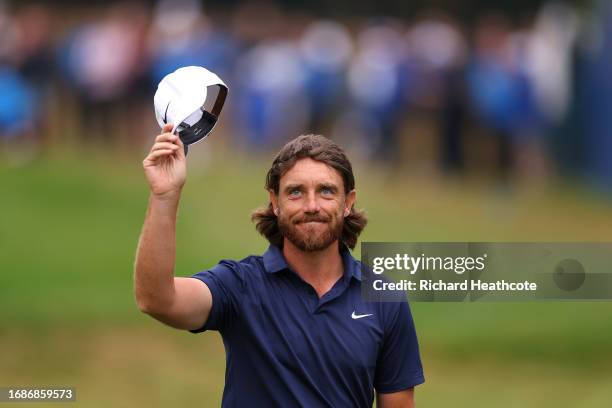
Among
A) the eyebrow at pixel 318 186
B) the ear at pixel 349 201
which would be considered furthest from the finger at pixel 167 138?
the ear at pixel 349 201

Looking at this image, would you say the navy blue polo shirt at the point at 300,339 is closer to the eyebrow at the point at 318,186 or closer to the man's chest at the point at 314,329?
the man's chest at the point at 314,329

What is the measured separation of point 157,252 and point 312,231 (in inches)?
24.9

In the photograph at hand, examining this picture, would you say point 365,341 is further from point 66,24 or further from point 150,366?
point 66,24

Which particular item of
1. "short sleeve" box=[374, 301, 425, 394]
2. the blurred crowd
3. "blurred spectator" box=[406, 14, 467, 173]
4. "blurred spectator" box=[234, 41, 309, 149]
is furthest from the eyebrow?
"blurred spectator" box=[234, 41, 309, 149]

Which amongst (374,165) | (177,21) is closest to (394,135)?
(374,165)

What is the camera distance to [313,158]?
5102 mm

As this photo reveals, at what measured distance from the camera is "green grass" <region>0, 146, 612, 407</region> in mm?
11609

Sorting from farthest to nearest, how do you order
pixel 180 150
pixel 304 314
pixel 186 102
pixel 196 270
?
pixel 196 270 → pixel 304 314 → pixel 186 102 → pixel 180 150

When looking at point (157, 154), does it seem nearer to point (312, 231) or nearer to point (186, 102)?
point (186, 102)

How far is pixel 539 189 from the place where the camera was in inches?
857

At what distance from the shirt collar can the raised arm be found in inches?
18.9

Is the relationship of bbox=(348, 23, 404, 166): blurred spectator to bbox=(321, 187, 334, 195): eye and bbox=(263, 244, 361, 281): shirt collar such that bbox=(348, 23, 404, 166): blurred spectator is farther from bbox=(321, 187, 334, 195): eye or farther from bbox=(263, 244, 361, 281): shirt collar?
bbox=(321, 187, 334, 195): eye

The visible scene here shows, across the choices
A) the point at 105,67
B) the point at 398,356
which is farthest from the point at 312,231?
the point at 105,67

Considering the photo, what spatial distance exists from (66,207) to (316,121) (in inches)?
174
